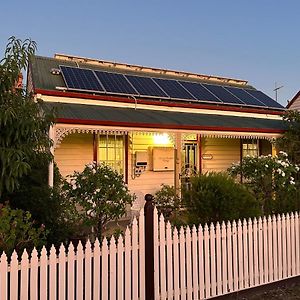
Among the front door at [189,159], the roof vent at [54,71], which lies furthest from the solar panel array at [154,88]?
the front door at [189,159]

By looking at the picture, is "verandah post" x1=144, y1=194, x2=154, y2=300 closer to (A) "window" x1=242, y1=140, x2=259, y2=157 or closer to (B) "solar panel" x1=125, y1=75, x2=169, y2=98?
(B) "solar panel" x1=125, y1=75, x2=169, y2=98

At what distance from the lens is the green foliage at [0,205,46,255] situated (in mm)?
4201

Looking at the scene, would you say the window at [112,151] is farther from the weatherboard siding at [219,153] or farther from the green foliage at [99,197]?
the green foliage at [99,197]

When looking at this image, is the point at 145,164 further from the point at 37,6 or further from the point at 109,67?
the point at 37,6

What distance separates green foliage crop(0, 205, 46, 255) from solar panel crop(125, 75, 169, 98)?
840 centimetres

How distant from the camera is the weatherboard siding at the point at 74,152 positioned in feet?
34.5

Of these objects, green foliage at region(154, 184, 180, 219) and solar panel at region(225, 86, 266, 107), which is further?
solar panel at region(225, 86, 266, 107)

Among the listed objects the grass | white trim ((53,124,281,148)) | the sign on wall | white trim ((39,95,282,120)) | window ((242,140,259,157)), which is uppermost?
white trim ((39,95,282,120))

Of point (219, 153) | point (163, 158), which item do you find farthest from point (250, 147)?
point (163, 158)

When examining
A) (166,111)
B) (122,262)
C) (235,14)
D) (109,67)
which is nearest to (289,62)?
(235,14)

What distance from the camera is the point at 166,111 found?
12266 millimetres

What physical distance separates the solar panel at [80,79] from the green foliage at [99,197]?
217 inches

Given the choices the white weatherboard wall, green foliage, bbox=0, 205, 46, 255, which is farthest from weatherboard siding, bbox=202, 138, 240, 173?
green foliage, bbox=0, 205, 46, 255

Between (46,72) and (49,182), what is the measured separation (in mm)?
5782
